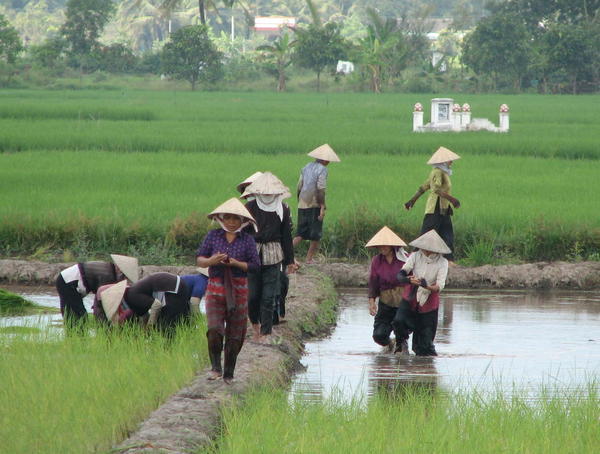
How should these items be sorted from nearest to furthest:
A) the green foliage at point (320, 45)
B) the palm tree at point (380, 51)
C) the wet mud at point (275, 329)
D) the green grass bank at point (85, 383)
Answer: the green grass bank at point (85, 383)
the wet mud at point (275, 329)
the palm tree at point (380, 51)
the green foliage at point (320, 45)

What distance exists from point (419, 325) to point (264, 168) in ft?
32.5

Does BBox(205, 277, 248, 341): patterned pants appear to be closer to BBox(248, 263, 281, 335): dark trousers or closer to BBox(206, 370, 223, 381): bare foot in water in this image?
BBox(206, 370, 223, 381): bare foot in water

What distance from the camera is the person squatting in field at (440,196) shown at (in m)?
11.3

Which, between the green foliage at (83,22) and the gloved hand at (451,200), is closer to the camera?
the gloved hand at (451,200)

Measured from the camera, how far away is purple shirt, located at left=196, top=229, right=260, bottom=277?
6645 mm

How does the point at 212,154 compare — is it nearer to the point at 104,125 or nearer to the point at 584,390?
the point at 104,125

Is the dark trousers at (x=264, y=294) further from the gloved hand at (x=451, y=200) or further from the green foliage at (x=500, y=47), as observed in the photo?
the green foliage at (x=500, y=47)

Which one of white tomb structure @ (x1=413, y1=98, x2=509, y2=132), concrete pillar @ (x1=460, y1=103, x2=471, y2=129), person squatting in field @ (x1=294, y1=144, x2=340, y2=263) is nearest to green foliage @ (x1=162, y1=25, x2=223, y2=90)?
white tomb structure @ (x1=413, y1=98, x2=509, y2=132)

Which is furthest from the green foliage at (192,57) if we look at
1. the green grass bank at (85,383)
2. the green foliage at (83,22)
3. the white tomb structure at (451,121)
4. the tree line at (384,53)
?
the green grass bank at (85,383)

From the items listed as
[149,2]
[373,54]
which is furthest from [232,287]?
[149,2]

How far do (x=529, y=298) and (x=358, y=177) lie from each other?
657 centimetres

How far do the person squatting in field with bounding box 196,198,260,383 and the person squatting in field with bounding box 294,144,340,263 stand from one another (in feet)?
15.5

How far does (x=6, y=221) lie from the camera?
41.2ft

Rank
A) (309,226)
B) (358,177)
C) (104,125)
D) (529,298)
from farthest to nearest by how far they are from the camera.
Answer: (104,125)
(358,177)
(309,226)
(529,298)
